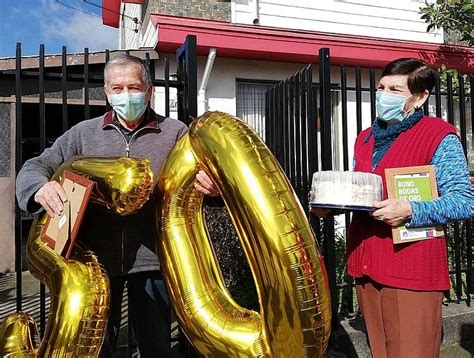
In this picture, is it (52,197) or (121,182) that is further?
(52,197)

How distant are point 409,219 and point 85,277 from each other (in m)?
1.15

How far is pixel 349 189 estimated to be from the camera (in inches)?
63.8

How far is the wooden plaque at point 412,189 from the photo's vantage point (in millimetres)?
1688

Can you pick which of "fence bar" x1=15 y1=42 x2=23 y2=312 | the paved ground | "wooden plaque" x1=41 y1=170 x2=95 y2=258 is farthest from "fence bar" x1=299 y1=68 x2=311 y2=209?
"wooden plaque" x1=41 y1=170 x2=95 y2=258

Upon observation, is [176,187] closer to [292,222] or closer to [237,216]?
[237,216]

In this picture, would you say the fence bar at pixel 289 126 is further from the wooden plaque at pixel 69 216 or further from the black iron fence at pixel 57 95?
the wooden plaque at pixel 69 216

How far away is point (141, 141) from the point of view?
1.91 m

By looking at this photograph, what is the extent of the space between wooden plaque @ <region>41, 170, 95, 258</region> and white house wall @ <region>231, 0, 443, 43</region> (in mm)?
5225

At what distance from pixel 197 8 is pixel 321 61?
343cm

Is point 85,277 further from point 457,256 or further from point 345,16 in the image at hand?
point 345,16

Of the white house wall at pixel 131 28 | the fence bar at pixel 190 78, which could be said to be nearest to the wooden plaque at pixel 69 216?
the fence bar at pixel 190 78

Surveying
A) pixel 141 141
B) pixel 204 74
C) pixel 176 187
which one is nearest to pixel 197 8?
pixel 204 74

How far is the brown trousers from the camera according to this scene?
1739 mm

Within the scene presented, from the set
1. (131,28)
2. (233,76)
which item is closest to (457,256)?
(233,76)
